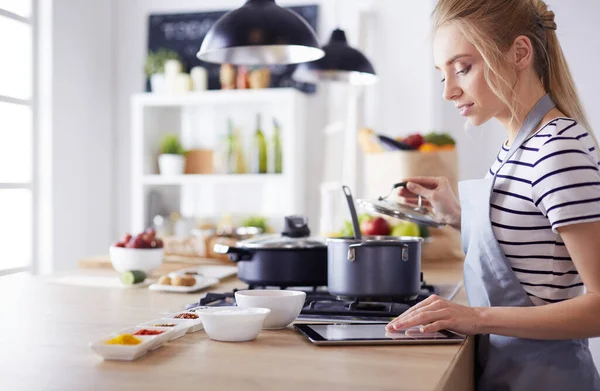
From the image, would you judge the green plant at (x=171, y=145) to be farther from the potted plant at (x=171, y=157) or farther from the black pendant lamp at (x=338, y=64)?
the black pendant lamp at (x=338, y=64)

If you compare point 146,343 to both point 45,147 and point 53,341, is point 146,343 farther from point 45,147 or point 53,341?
point 45,147

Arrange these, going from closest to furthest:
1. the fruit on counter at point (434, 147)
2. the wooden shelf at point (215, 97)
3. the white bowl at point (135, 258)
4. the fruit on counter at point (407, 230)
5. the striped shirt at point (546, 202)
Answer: the striped shirt at point (546, 202) < the white bowl at point (135, 258) < the fruit on counter at point (407, 230) < the fruit on counter at point (434, 147) < the wooden shelf at point (215, 97)

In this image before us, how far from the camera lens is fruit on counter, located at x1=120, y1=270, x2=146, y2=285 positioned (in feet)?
6.77

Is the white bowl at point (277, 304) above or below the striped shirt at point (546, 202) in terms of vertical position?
below

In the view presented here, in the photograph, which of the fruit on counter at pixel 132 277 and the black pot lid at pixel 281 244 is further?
the fruit on counter at pixel 132 277

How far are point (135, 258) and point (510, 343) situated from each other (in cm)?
122

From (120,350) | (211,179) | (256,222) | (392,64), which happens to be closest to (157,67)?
(211,179)

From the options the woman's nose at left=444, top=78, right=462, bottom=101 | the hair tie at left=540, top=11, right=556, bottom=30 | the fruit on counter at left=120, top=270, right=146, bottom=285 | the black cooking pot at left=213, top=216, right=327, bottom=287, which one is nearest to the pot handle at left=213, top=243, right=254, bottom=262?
the black cooking pot at left=213, top=216, right=327, bottom=287

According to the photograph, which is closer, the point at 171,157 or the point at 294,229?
the point at 294,229

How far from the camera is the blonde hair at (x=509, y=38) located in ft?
4.62

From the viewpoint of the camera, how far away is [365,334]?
1.33 m

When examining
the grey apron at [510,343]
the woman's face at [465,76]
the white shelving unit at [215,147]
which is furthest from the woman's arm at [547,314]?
the white shelving unit at [215,147]

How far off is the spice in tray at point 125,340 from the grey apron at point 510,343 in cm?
70

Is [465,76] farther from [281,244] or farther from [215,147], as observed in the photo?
[215,147]
